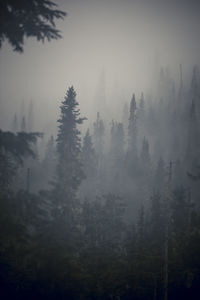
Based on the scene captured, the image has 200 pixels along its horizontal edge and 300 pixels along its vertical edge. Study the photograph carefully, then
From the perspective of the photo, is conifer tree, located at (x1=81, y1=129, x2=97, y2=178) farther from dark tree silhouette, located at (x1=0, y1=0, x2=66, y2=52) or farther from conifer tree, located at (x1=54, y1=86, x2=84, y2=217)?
dark tree silhouette, located at (x1=0, y1=0, x2=66, y2=52)

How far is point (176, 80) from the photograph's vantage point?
116875 mm

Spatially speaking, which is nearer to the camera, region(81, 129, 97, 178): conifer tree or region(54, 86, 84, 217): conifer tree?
region(54, 86, 84, 217): conifer tree

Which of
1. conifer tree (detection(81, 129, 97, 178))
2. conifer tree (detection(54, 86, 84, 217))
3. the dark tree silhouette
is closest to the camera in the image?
the dark tree silhouette

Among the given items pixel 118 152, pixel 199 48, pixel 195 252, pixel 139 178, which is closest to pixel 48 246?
pixel 195 252

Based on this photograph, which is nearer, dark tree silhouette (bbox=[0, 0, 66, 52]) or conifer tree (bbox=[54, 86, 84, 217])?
dark tree silhouette (bbox=[0, 0, 66, 52])

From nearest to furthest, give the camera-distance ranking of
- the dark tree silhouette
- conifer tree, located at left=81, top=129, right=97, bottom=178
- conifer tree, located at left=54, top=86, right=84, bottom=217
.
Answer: the dark tree silhouette, conifer tree, located at left=54, top=86, right=84, bottom=217, conifer tree, located at left=81, top=129, right=97, bottom=178

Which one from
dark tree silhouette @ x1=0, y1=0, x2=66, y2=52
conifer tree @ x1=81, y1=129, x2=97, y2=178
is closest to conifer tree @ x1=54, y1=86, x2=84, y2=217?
dark tree silhouette @ x1=0, y1=0, x2=66, y2=52

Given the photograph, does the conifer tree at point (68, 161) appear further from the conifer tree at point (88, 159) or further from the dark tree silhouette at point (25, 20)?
the conifer tree at point (88, 159)

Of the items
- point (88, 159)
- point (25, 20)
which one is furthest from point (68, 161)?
point (88, 159)

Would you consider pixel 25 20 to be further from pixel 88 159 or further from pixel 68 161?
pixel 88 159

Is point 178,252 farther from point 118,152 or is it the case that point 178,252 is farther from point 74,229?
point 118,152

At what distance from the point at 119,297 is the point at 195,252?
6.16m

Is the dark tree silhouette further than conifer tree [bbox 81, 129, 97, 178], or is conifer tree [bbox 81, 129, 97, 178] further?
conifer tree [bbox 81, 129, 97, 178]

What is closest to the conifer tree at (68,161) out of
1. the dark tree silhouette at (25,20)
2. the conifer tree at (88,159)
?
the dark tree silhouette at (25,20)
